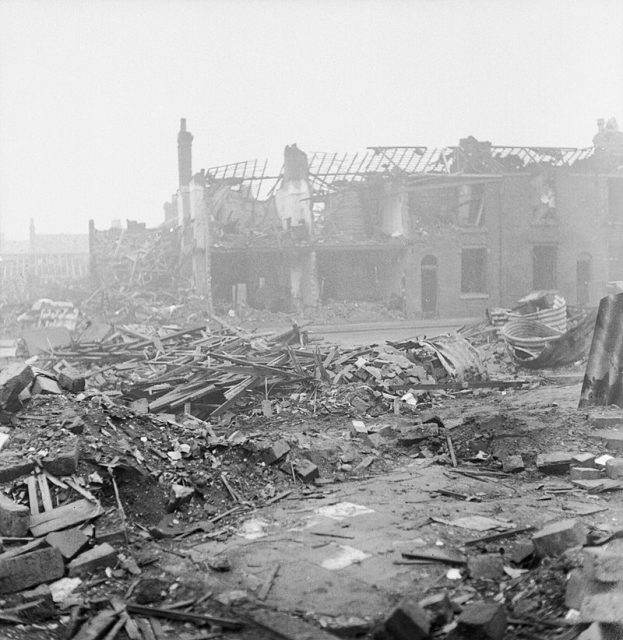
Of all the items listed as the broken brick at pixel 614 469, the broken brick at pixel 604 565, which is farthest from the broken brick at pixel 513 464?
the broken brick at pixel 604 565

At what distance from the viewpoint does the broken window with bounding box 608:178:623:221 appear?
106ft

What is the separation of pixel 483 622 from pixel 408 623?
1.50 feet

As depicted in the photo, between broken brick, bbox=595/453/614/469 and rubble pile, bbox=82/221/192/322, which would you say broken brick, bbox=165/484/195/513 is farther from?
rubble pile, bbox=82/221/192/322

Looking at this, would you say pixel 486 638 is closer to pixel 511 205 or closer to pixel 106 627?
pixel 106 627

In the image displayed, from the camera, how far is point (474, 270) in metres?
31.5

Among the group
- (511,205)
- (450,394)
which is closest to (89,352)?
(450,394)

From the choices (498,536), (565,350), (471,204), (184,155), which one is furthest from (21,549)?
(184,155)

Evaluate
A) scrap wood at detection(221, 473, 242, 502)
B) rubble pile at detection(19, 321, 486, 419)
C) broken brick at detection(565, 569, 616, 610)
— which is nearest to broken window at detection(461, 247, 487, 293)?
rubble pile at detection(19, 321, 486, 419)

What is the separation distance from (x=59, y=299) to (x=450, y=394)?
74.7ft

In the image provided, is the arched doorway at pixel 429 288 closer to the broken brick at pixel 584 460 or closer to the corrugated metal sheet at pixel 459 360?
the corrugated metal sheet at pixel 459 360

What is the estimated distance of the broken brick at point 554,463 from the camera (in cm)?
731

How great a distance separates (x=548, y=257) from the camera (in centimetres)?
3231

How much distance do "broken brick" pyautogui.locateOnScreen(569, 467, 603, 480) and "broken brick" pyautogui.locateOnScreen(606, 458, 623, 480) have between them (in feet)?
0.31

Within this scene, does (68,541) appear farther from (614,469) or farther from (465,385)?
(465,385)
